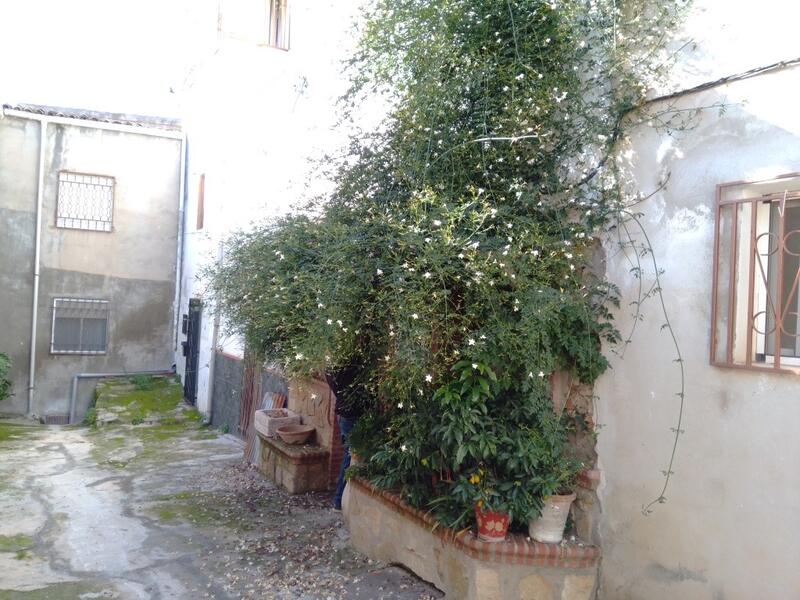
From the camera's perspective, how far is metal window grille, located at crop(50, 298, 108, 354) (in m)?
14.7

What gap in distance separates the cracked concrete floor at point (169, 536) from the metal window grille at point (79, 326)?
5.29 meters

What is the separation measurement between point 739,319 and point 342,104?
3.99 meters

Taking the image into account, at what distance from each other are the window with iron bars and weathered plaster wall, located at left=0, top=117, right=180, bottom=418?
13680 millimetres

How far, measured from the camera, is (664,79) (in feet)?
14.5

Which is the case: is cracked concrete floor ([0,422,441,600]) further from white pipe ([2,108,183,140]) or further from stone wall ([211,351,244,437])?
white pipe ([2,108,183,140])

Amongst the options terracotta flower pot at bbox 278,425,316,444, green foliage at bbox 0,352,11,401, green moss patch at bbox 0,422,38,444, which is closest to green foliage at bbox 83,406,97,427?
green moss patch at bbox 0,422,38,444

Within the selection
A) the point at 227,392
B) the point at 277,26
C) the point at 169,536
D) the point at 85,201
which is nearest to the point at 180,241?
the point at 85,201

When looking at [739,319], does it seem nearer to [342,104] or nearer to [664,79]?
[664,79]

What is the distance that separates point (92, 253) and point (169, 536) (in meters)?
10.2

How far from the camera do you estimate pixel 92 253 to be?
1498 centimetres

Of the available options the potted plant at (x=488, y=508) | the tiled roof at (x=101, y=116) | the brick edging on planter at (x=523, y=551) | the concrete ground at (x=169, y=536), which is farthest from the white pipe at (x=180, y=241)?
the potted plant at (x=488, y=508)

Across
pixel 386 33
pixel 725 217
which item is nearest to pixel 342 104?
pixel 386 33

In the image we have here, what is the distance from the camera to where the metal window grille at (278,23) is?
477 inches

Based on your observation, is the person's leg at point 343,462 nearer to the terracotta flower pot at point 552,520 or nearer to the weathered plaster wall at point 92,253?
the terracotta flower pot at point 552,520
